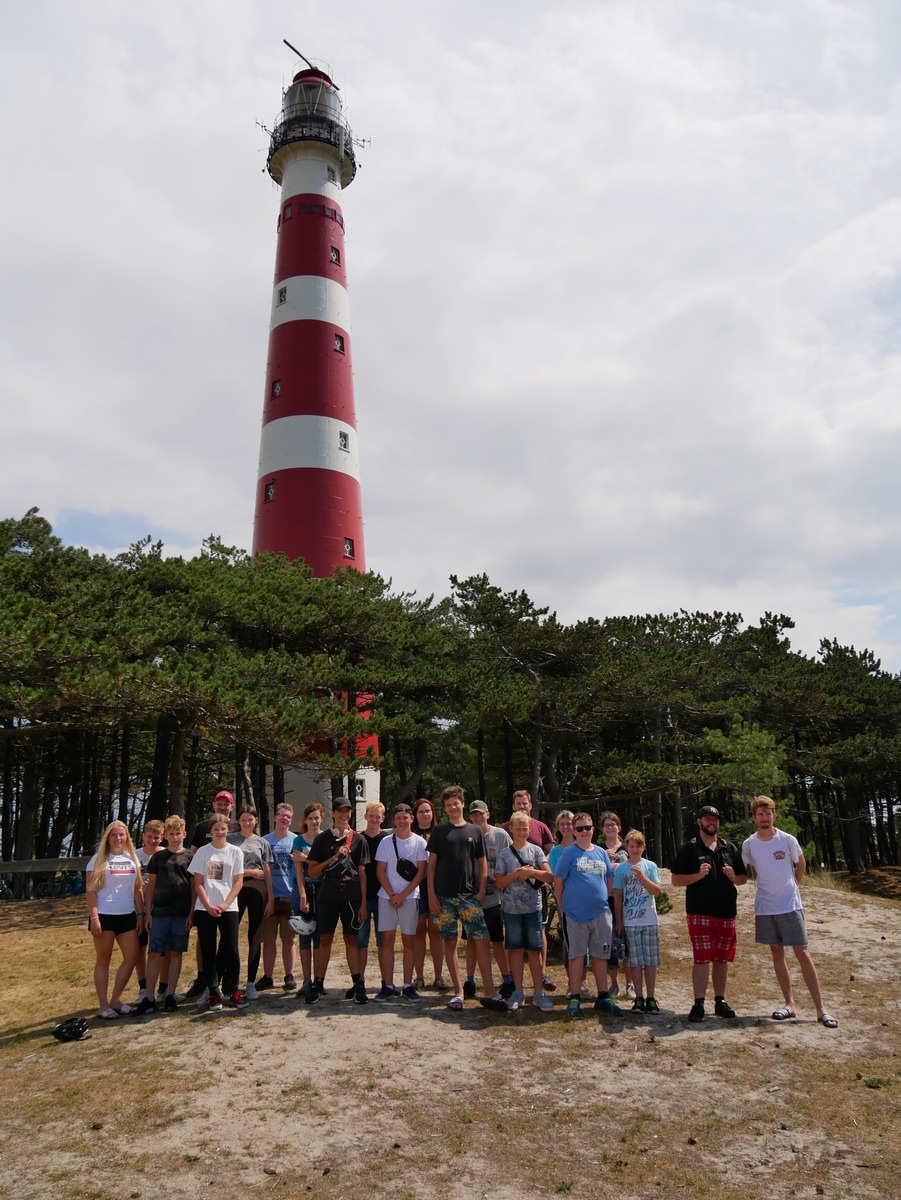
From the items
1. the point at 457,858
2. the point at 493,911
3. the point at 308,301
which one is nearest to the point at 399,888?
the point at 457,858

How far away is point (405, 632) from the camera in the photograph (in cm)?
1898

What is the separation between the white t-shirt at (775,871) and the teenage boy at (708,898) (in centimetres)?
16

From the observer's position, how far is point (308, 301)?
23969 millimetres

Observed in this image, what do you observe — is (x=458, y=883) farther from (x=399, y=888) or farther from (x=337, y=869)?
(x=337, y=869)

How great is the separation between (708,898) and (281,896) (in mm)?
3782

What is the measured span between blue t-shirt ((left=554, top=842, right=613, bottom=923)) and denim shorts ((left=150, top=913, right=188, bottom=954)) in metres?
3.24

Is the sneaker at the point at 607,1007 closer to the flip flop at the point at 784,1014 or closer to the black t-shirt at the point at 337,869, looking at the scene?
the flip flop at the point at 784,1014

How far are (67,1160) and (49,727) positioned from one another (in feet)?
32.8

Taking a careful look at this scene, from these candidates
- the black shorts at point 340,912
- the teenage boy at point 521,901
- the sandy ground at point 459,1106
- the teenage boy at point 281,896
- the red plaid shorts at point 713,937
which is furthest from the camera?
the teenage boy at point 281,896

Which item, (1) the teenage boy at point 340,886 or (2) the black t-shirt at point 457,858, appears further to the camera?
(1) the teenage boy at point 340,886

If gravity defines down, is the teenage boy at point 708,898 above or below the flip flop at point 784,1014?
above

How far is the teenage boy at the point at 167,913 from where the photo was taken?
6883 mm

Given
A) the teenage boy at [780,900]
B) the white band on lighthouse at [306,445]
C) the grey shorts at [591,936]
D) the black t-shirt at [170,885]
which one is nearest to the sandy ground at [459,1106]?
the teenage boy at [780,900]

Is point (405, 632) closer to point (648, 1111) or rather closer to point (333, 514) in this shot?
point (333, 514)
